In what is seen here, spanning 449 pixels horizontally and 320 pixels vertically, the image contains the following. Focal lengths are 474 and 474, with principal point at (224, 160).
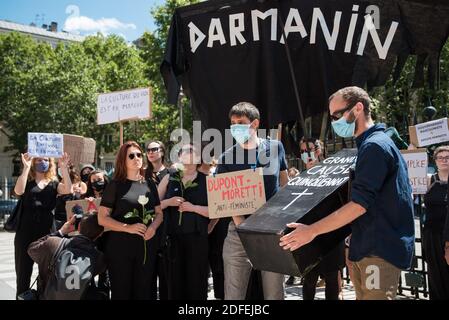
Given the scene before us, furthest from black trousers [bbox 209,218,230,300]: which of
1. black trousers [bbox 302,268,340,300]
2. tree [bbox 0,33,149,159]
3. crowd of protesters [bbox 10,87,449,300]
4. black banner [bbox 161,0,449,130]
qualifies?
tree [bbox 0,33,149,159]

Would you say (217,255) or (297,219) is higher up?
(297,219)

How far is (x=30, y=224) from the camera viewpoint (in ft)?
17.9

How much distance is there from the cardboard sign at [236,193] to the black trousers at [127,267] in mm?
970

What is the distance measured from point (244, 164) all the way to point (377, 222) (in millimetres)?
1327

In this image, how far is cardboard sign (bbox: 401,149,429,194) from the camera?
541 cm

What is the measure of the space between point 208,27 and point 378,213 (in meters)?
2.67

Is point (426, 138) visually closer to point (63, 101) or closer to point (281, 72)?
point (281, 72)

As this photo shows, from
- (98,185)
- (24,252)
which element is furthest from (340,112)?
(24,252)

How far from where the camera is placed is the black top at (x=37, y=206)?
215 inches

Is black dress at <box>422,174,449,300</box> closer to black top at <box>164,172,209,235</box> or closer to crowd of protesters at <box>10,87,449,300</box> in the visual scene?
crowd of protesters at <box>10,87,449,300</box>

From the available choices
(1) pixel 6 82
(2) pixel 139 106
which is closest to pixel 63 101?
(1) pixel 6 82

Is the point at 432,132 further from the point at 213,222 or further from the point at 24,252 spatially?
the point at 24,252

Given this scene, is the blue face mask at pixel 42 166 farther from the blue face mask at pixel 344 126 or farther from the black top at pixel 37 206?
the blue face mask at pixel 344 126

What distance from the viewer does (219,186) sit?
3.80 m
